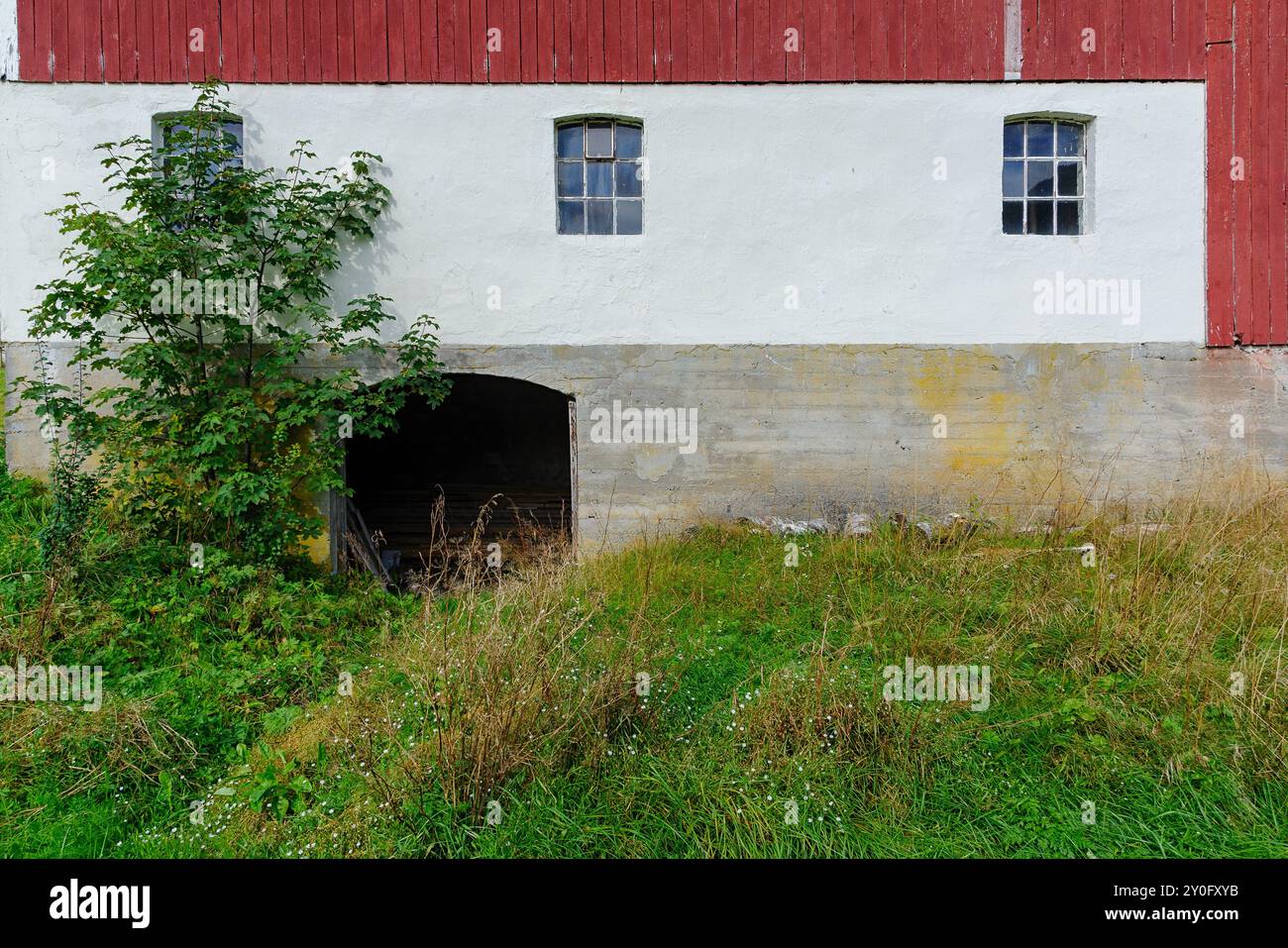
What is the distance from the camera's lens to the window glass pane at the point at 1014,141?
7.36m

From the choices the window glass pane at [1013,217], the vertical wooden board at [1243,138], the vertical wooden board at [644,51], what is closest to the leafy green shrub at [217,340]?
the vertical wooden board at [644,51]

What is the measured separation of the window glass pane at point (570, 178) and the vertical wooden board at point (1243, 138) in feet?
22.7

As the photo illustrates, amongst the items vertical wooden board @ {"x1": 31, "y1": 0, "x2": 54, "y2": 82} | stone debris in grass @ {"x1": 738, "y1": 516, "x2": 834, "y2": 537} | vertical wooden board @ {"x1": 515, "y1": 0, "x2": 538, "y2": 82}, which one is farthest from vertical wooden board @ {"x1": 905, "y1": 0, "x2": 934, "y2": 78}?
vertical wooden board @ {"x1": 31, "y1": 0, "x2": 54, "y2": 82}

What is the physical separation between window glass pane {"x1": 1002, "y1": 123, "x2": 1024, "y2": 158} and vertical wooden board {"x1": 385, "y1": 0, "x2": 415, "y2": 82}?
6.33 m

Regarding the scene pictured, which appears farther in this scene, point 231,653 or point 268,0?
point 268,0

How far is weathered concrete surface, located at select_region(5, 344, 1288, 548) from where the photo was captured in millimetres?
7246

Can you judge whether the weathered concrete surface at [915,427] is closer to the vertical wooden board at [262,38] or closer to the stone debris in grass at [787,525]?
the stone debris in grass at [787,525]

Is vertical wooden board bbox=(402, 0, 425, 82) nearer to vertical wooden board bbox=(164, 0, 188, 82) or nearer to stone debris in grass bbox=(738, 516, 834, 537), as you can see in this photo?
vertical wooden board bbox=(164, 0, 188, 82)

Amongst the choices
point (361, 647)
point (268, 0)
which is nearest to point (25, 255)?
point (268, 0)

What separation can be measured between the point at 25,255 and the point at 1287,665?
1068 centimetres

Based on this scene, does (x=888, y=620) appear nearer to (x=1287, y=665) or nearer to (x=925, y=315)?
(x=1287, y=665)

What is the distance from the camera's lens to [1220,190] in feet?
23.8

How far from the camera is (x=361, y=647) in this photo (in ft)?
17.6
